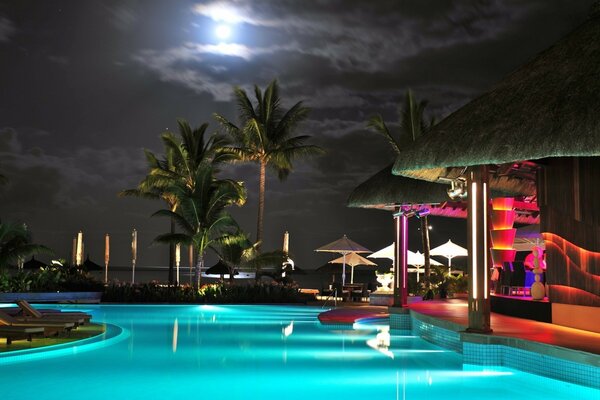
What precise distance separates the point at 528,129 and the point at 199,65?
1370 inches

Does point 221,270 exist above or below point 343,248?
below

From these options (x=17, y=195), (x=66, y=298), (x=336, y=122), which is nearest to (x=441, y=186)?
(x=66, y=298)

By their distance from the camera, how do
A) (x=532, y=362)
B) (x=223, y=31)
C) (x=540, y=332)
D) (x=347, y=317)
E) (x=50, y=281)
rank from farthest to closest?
1. (x=223, y=31)
2. (x=50, y=281)
3. (x=347, y=317)
4. (x=540, y=332)
5. (x=532, y=362)

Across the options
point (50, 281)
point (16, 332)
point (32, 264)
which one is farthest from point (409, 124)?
point (16, 332)

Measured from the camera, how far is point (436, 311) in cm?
1300

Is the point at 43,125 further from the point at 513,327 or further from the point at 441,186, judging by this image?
the point at 513,327

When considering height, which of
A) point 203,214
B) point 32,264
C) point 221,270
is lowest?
point 221,270

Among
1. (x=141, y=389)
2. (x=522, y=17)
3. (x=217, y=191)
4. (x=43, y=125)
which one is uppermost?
(x=522, y=17)

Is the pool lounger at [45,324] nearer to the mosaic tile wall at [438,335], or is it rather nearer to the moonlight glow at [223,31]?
the mosaic tile wall at [438,335]

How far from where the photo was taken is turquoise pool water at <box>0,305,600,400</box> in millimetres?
7070

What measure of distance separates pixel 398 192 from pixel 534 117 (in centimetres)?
613

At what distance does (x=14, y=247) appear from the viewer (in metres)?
20.6

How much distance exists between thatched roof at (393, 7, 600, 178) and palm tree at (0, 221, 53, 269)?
47.1 feet

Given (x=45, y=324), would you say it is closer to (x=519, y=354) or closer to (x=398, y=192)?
(x=519, y=354)
